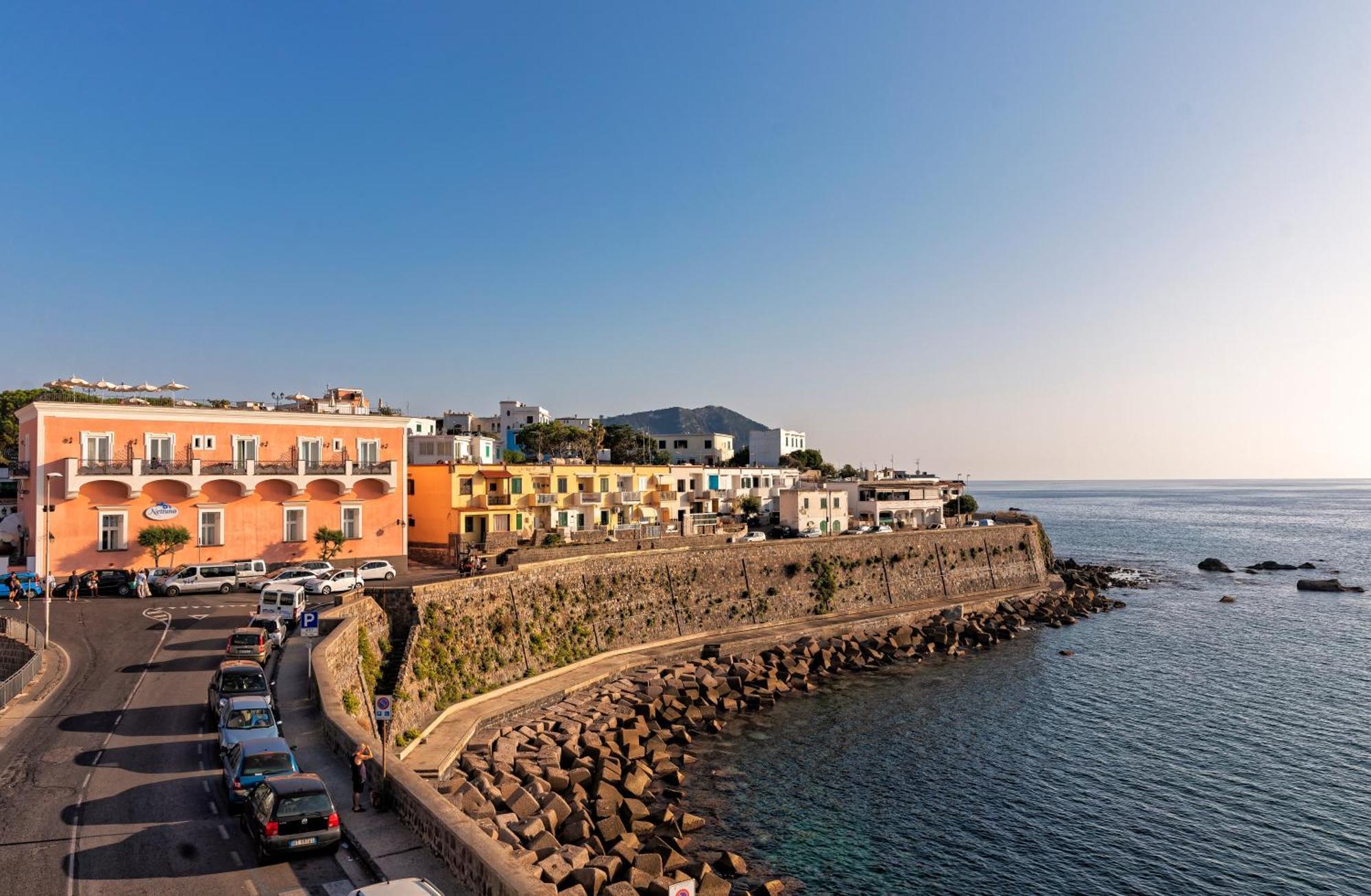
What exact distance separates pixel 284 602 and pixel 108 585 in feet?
39.7

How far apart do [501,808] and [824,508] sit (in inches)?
2266

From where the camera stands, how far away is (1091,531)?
6388 inches

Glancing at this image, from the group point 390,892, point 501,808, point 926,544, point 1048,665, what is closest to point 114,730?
point 501,808

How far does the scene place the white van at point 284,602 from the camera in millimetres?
34844

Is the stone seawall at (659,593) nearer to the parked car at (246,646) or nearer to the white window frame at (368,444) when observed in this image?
the parked car at (246,646)

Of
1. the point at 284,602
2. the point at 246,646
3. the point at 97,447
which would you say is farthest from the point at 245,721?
the point at 97,447

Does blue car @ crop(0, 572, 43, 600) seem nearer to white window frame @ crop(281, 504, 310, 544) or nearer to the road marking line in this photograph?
the road marking line

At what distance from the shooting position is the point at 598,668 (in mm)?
41031

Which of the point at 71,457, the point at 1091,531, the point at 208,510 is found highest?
the point at 71,457

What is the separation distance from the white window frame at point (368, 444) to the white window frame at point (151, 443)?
9563 mm

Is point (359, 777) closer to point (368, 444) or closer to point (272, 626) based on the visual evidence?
point (272, 626)

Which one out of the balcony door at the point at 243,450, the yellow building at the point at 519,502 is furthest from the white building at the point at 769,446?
the balcony door at the point at 243,450

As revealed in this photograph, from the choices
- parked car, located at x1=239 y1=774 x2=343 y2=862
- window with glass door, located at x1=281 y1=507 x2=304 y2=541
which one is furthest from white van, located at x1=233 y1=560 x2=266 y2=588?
parked car, located at x1=239 y1=774 x2=343 y2=862

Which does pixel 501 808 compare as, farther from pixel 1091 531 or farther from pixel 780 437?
pixel 1091 531
